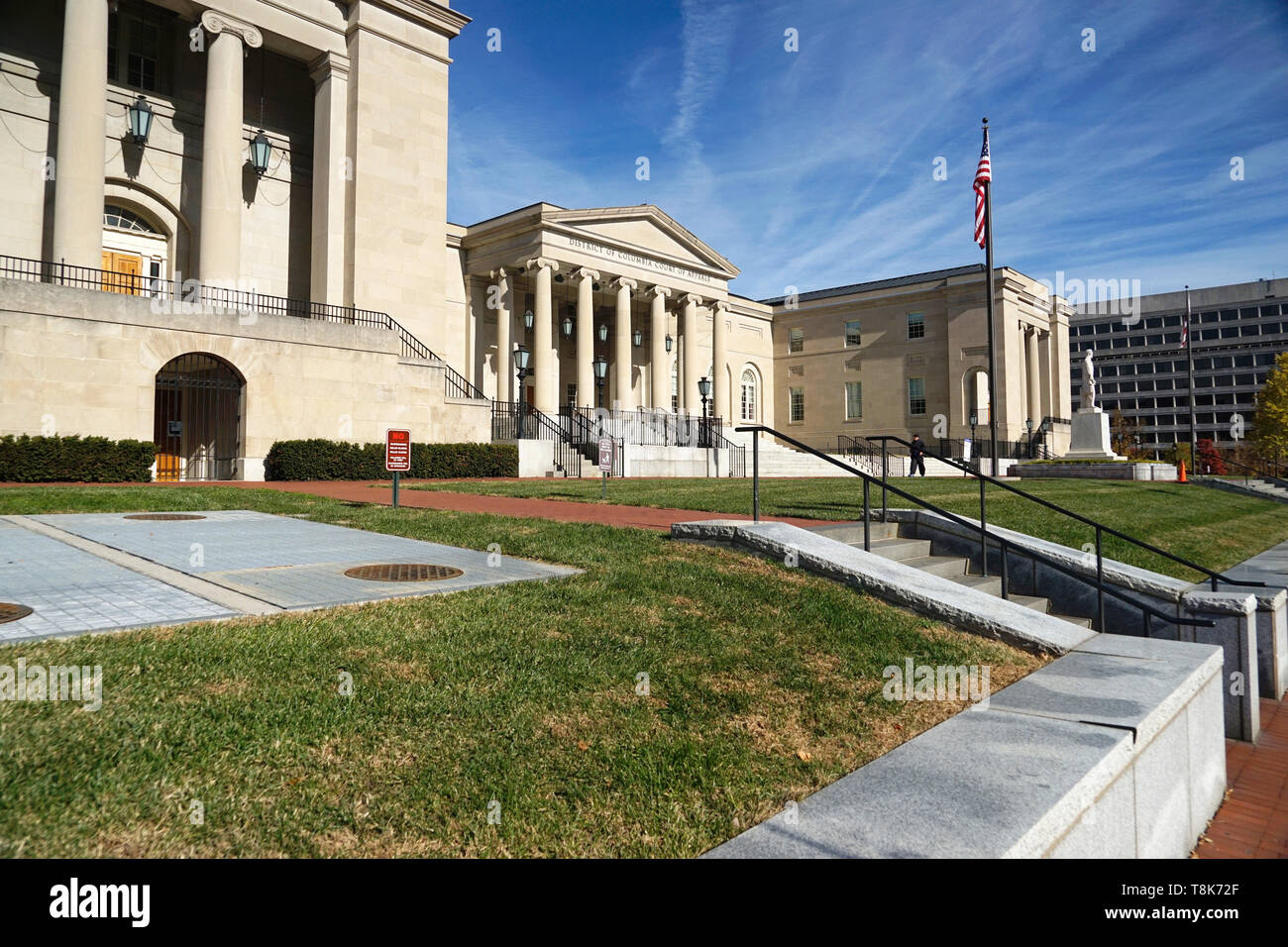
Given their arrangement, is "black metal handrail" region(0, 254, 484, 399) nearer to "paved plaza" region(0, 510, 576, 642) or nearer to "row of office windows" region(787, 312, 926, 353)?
"paved plaza" region(0, 510, 576, 642)

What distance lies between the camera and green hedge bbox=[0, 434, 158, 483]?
16.5 m

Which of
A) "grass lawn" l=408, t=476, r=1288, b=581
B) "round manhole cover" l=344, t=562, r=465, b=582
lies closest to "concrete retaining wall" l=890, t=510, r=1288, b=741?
"grass lawn" l=408, t=476, r=1288, b=581

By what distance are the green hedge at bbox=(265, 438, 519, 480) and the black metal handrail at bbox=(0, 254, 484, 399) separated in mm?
3231

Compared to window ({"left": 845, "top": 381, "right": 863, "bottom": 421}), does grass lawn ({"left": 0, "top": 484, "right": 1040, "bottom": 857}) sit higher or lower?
lower

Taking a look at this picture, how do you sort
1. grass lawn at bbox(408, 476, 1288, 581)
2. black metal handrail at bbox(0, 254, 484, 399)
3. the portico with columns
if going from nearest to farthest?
grass lawn at bbox(408, 476, 1288, 581) < black metal handrail at bbox(0, 254, 484, 399) < the portico with columns

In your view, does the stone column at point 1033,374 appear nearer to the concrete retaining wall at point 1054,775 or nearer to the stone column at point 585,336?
the stone column at point 585,336

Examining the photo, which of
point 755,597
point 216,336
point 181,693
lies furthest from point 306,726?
point 216,336

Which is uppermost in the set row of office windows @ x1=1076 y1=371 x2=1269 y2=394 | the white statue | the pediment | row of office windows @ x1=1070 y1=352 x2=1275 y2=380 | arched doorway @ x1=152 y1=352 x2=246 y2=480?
row of office windows @ x1=1070 y1=352 x2=1275 y2=380

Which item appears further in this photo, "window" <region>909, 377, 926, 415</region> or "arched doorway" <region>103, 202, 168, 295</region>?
"window" <region>909, 377, 926, 415</region>

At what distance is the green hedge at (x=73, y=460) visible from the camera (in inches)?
649

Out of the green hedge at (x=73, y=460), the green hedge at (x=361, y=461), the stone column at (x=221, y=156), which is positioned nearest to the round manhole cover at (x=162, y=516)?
the green hedge at (x=73, y=460)

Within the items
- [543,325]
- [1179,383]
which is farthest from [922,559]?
[1179,383]
